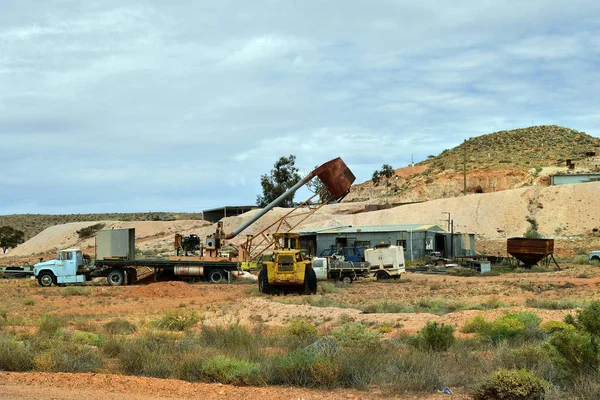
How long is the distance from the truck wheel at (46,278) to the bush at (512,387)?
107ft

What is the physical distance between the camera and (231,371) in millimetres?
12164

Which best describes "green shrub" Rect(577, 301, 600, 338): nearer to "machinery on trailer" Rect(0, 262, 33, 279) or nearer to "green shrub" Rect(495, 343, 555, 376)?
"green shrub" Rect(495, 343, 555, 376)

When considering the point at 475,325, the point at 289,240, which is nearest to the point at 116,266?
the point at 289,240

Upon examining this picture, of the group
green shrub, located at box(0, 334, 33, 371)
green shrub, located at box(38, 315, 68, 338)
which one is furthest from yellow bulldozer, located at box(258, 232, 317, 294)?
green shrub, located at box(0, 334, 33, 371)

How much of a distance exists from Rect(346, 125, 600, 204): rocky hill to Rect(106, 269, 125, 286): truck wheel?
6382 cm

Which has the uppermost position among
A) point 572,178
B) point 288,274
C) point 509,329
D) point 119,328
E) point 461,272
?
point 572,178

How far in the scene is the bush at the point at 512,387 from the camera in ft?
32.7

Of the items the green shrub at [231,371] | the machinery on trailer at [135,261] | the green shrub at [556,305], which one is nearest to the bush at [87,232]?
the machinery on trailer at [135,261]

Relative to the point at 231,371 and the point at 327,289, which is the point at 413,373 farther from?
the point at 327,289

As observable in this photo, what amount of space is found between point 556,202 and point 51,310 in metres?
64.1

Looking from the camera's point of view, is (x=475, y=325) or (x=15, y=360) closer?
(x=15, y=360)

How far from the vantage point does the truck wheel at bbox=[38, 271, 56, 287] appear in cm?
3819

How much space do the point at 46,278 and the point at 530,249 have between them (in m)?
30.8

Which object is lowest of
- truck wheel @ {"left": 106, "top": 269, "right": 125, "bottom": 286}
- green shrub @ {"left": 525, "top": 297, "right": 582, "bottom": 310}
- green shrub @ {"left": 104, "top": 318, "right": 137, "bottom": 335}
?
green shrub @ {"left": 104, "top": 318, "right": 137, "bottom": 335}
